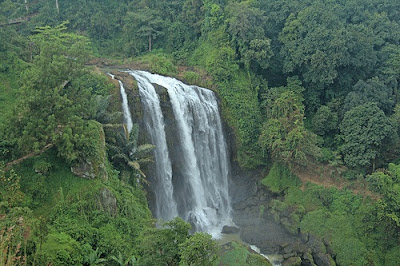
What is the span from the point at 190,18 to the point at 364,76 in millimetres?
12453

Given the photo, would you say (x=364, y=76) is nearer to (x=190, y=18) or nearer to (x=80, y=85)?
(x=190, y=18)

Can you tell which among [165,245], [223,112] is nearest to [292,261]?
[223,112]

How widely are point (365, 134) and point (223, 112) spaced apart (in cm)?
780

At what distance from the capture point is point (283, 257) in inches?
721

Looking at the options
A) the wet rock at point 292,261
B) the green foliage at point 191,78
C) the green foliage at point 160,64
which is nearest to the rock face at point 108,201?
the wet rock at point 292,261

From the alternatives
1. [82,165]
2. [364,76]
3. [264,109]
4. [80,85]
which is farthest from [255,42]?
[82,165]

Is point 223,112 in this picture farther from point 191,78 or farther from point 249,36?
point 249,36

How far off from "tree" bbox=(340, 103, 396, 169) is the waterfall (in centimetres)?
683

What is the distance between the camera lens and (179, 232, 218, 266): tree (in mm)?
9727

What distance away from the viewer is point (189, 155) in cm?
2106

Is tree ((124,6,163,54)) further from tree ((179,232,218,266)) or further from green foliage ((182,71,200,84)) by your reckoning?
tree ((179,232,218,266))

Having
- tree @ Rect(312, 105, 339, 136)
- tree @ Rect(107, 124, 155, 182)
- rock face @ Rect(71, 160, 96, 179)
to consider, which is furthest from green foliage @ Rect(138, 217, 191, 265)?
tree @ Rect(312, 105, 339, 136)

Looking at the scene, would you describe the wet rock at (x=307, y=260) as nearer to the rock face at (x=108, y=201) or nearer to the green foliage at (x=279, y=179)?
the green foliage at (x=279, y=179)

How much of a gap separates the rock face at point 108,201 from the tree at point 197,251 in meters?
4.56
